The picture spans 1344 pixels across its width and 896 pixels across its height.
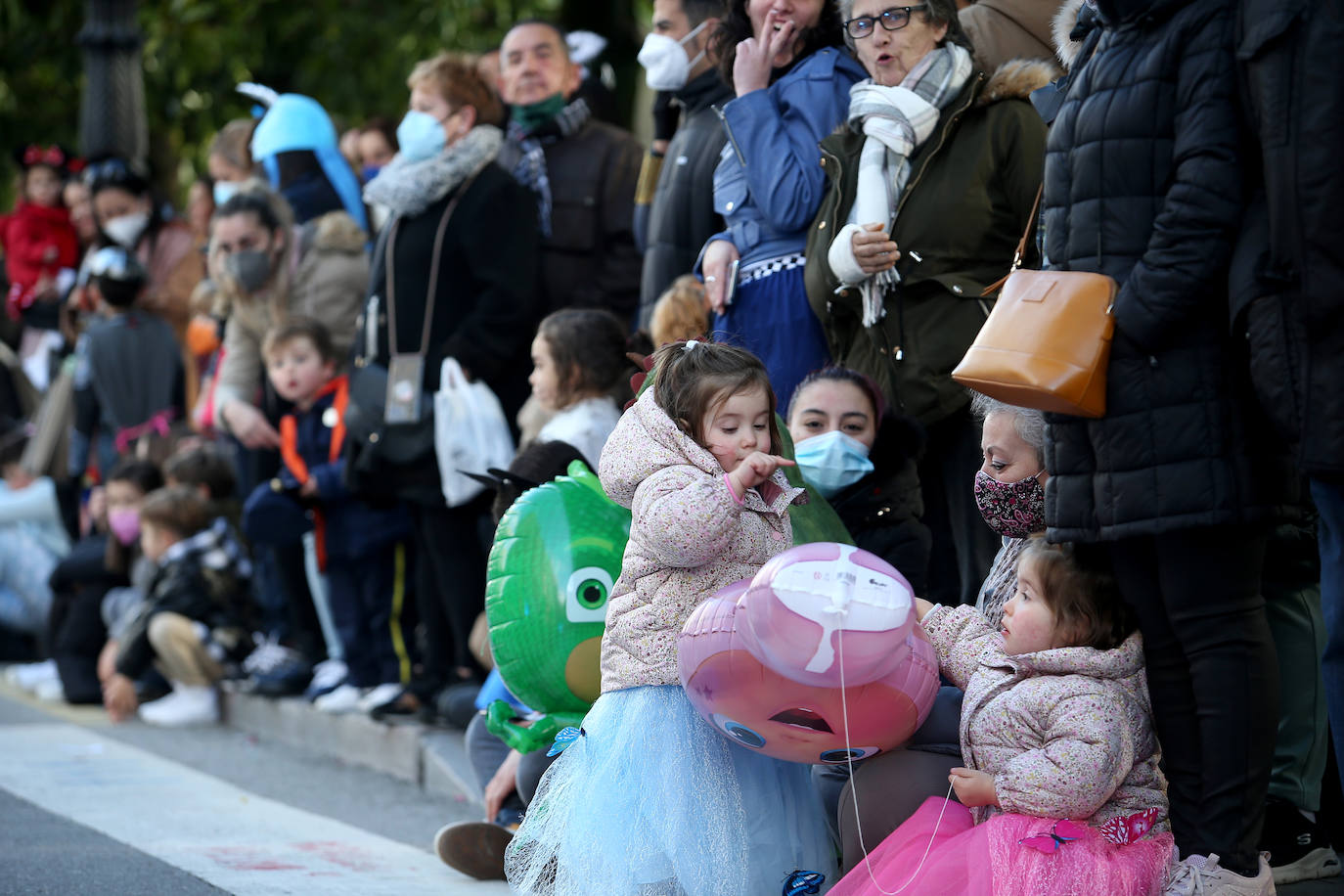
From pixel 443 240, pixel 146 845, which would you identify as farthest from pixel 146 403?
pixel 146 845

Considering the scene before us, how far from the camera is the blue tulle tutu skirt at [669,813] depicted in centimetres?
407

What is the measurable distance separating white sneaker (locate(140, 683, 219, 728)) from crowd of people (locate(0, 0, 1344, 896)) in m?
0.02

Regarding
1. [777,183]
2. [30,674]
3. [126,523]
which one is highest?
[777,183]

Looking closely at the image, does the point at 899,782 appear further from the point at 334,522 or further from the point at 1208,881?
the point at 334,522

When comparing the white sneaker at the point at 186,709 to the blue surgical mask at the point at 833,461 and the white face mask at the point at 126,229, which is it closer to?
the white face mask at the point at 126,229

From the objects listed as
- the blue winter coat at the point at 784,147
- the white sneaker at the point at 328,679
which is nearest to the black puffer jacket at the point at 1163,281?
the blue winter coat at the point at 784,147

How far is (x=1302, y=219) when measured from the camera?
3.45 m

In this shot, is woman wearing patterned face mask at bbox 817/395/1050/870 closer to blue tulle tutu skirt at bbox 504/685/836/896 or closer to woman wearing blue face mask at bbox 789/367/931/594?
blue tulle tutu skirt at bbox 504/685/836/896

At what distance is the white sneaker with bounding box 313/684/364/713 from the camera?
311 inches

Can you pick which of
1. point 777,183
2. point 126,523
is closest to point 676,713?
point 777,183

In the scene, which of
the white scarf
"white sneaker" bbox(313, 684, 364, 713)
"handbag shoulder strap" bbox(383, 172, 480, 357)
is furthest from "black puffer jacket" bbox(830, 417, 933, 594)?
"white sneaker" bbox(313, 684, 364, 713)

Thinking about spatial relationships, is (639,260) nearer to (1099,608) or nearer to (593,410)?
(593,410)

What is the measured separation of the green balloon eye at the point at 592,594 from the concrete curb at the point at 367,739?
6.19 feet

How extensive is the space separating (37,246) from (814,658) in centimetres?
1019
